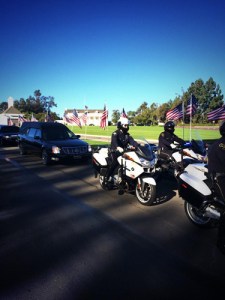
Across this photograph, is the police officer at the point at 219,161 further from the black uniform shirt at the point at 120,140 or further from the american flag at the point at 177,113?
the american flag at the point at 177,113

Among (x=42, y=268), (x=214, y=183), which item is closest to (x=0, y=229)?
(x=42, y=268)

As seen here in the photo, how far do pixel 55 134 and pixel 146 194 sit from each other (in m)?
7.85

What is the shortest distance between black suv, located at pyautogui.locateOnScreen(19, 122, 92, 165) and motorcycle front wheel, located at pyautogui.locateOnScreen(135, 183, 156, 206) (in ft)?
18.5

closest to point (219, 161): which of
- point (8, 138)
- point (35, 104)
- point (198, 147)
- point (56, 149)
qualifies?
point (198, 147)

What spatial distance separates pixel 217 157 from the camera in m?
3.98

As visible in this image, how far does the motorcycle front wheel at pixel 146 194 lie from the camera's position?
5922 millimetres

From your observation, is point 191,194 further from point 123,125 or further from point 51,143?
point 51,143

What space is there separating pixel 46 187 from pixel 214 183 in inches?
200

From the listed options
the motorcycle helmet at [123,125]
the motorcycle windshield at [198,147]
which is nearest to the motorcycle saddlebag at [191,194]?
the motorcycle helmet at [123,125]

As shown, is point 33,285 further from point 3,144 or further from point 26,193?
point 3,144

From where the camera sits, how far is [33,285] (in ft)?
10.2

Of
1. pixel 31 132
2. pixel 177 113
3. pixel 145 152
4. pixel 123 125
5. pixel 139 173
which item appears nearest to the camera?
pixel 139 173

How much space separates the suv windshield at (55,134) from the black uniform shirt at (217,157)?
9537 millimetres

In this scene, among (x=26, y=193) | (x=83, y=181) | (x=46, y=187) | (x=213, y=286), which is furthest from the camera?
(x=83, y=181)
